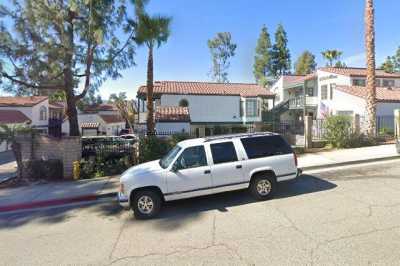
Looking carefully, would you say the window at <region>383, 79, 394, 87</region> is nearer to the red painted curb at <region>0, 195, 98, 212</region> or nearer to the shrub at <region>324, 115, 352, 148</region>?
the shrub at <region>324, 115, 352, 148</region>

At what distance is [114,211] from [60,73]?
30.9 feet

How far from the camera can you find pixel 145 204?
6.53 meters

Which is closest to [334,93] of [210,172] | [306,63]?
[210,172]

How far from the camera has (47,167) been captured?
11992mm

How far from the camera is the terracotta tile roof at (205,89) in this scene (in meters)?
29.5

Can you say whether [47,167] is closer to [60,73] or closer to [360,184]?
[60,73]

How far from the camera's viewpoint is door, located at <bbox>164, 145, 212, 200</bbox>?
6.69 metres

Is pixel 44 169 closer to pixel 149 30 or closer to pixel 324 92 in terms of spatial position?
pixel 149 30

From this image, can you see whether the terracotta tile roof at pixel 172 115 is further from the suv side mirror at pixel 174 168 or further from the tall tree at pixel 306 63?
the tall tree at pixel 306 63

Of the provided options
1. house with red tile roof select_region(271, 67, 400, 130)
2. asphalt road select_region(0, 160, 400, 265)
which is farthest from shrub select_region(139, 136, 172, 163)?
house with red tile roof select_region(271, 67, 400, 130)

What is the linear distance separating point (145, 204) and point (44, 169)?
7583 mm

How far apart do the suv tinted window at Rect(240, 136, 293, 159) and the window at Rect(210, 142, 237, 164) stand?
37 cm

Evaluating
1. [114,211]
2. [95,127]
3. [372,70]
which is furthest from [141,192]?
[95,127]

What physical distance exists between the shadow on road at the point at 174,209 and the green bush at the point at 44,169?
4.22 metres
